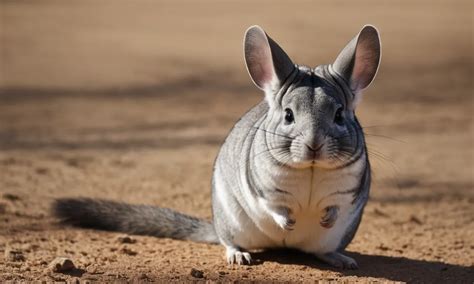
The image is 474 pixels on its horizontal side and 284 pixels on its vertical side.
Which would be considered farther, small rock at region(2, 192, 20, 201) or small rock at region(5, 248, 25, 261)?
small rock at region(2, 192, 20, 201)

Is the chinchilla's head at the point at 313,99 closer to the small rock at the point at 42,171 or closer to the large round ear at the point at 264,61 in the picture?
the large round ear at the point at 264,61

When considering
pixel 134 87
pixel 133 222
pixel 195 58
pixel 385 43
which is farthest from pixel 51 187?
pixel 385 43

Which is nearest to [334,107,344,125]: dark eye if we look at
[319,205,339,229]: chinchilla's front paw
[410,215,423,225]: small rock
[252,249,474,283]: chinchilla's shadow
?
[319,205,339,229]: chinchilla's front paw

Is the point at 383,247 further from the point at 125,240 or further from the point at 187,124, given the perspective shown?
the point at 187,124

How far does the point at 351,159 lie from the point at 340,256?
96 cm

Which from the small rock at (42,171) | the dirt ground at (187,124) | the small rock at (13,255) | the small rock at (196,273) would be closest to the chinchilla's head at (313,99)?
the dirt ground at (187,124)

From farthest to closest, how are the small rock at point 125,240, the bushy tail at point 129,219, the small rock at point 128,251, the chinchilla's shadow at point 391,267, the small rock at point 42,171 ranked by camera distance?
1. the small rock at point 42,171
2. the bushy tail at point 129,219
3. the small rock at point 125,240
4. the small rock at point 128,251
5. the chinchilla's shadow at point 391,267

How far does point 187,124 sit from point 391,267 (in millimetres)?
6892

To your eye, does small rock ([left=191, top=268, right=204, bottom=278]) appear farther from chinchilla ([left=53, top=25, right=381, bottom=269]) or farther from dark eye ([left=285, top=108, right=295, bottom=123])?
dark eye ([left=285, top=108, right=295, bottom=123])

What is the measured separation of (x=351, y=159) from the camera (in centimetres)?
622

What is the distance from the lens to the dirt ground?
707 centimetres

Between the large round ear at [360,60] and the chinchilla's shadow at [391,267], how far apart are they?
53.7 inches

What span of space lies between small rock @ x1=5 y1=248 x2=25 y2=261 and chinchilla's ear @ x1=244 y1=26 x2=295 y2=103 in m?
2.23

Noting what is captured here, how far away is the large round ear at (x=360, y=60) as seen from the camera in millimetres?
6441
